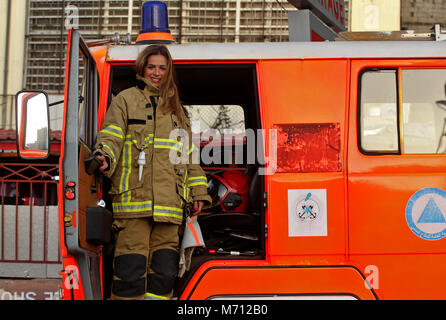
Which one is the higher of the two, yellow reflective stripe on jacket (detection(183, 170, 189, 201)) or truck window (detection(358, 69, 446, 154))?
truck window (detection(358, 69, 446, 154))

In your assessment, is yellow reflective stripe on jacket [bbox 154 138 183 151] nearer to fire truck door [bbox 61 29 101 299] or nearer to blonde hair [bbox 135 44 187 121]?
blonde hair [bbox 135 44 187 121]

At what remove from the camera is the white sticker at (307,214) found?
3.32 meters

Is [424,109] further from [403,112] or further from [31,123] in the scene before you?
[31,123]

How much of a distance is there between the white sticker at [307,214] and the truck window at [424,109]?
639 millimetres

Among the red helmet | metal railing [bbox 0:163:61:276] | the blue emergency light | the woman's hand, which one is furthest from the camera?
metal railing [bbox 0:163:61:276]

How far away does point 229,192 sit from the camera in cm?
400

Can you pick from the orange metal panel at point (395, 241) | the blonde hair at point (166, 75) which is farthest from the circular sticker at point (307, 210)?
the blonde hair at point (166, 75)

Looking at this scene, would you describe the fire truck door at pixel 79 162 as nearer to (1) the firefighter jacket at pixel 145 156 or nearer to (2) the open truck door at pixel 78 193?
(2) the open truck door at pixel 78 193

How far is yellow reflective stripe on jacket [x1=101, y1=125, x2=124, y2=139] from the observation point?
333 cm

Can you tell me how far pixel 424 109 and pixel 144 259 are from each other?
6.34 feet
